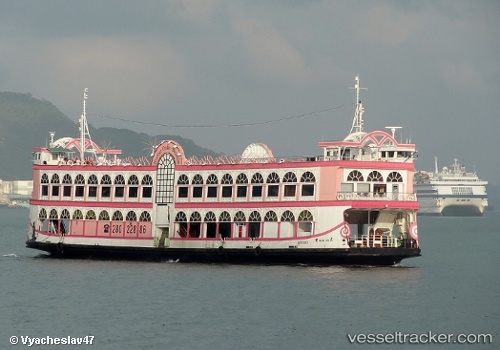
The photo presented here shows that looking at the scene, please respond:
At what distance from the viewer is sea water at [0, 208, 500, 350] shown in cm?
4466

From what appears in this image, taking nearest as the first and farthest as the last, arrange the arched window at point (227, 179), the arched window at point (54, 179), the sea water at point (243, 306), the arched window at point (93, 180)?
the sea water at point (243, 306) < the arched window at point (227, 179) < the arched window at point (93, 180) < the arched window at point (54, 179)

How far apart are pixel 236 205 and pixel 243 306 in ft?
53.0

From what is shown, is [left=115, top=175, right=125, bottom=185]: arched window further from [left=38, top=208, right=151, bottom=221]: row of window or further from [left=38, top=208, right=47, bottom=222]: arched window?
[left=38, top=208, right=47, bottom=222]: arched window

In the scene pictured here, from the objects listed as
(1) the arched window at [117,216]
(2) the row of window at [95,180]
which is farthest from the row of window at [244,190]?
(1) the arched window at [117,216]

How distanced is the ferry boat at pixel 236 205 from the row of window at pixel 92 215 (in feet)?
0.20

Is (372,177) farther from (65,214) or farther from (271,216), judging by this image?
(65,214)

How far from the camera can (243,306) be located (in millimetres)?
52406

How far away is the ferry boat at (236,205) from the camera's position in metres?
64.4

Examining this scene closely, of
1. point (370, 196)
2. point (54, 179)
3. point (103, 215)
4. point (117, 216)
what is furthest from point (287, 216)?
point (54, 179)

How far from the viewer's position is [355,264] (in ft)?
212

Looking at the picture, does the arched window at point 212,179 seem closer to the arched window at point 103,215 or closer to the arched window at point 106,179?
the arched window at point 106,179

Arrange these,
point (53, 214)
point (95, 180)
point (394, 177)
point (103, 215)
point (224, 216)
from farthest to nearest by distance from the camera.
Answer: point (53, 214) < point (95, 180) < point (103, 215) < point (224, 216) < point (394, 177)

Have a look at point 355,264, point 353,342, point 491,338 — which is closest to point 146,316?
point 353,342

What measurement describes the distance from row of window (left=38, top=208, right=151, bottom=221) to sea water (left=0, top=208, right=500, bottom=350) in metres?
2.78
